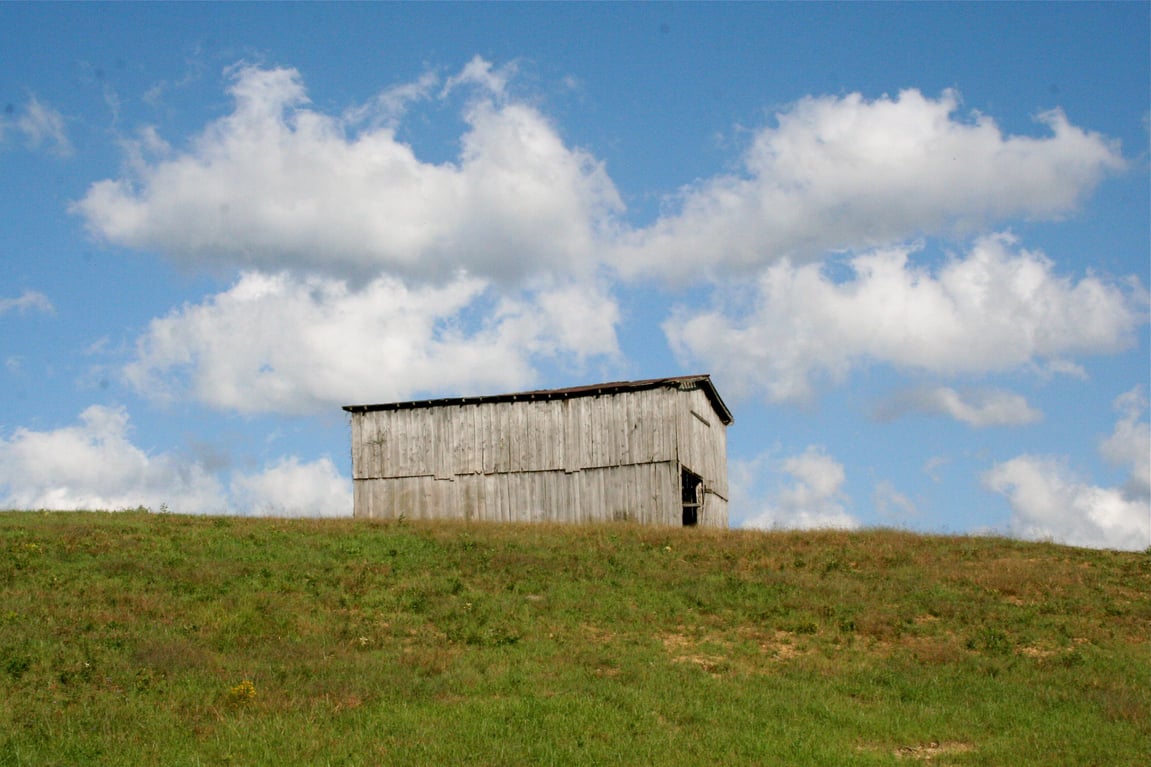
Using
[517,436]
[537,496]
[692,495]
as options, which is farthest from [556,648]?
[692,495]

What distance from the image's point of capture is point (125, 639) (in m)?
19.9

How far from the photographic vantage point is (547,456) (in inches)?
1667

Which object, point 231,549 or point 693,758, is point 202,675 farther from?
point 231,549

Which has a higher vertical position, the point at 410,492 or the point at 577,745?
the point at 410,492

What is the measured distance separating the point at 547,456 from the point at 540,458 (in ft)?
1.00

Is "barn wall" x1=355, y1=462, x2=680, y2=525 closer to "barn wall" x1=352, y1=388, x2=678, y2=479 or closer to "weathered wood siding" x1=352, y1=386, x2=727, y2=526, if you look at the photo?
"weathered wood siding" x1=352, y1=386, x2=727, y2=526

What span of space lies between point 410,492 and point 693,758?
100 ft

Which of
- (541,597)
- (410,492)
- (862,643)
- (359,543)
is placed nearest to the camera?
(862,643)

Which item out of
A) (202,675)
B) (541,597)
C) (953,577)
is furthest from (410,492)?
(202,675)

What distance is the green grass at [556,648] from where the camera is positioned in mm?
15430

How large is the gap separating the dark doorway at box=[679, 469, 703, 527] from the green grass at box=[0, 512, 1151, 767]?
9.12 meters

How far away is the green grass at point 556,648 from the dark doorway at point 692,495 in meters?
9.12

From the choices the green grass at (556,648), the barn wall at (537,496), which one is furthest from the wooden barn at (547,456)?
the green grass at (556,648)

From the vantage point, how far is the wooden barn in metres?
41.1
